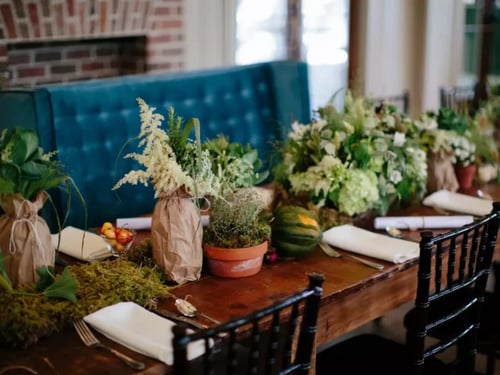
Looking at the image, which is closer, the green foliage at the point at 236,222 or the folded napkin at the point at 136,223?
the green foliage at the point at 236,222

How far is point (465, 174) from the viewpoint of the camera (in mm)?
3141

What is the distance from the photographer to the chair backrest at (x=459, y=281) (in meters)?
2.09

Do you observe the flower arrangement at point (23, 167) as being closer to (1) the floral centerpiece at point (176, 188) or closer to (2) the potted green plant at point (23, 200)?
(2) the potted green plant at point (23, 200)

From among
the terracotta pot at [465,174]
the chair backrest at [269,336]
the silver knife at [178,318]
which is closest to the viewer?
the chair backrest at [269,336]

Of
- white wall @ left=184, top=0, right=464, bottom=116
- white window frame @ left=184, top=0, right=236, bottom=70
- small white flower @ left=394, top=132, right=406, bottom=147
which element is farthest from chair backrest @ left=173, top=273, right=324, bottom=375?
white wall @ left=184, top=0, right=464, bottom=116

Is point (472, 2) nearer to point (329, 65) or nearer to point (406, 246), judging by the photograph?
point (329, 65)

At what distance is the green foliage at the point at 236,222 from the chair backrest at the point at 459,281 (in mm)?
482

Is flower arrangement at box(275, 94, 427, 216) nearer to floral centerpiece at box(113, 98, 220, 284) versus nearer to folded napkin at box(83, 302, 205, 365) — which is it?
floral centerpiece at box(113, 98, 220, 284)

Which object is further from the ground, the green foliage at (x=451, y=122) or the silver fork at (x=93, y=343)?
the green foliage at (x=451, y=122)

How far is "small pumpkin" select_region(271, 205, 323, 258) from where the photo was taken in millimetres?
2289

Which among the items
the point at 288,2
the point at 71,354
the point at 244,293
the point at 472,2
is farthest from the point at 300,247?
the point at 472,2

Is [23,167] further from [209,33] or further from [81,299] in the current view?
[209,33]

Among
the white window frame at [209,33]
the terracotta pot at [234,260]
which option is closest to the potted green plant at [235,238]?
the terracotta pot at [234,260]

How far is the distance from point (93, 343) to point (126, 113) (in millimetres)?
1828
